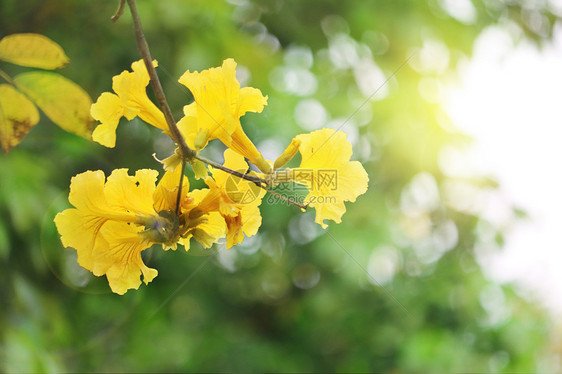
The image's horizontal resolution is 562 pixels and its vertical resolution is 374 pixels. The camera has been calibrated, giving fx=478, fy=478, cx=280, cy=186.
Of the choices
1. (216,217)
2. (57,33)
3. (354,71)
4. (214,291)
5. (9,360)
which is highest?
(216,217)

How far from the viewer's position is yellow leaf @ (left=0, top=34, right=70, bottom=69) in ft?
2.01

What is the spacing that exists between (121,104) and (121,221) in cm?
15

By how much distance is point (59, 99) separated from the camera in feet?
2.02

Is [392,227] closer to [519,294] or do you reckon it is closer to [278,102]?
[278,102]

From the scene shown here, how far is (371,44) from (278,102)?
64 centimetres

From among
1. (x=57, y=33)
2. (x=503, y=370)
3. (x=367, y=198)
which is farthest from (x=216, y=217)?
(x=503, y=370)

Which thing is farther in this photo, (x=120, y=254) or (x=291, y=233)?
(x=291, y=233)

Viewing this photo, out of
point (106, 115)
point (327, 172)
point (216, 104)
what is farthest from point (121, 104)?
point (327, 172)

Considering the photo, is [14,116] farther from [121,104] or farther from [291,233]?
[291,233]

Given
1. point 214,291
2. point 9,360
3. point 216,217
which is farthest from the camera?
point 214,291

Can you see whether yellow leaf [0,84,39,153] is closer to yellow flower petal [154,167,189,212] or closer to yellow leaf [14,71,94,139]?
yellow leaf [14,71,94,139]

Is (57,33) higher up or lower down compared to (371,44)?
lower down

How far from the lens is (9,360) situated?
5.34 feet

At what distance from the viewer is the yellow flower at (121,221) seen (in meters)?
0.58
